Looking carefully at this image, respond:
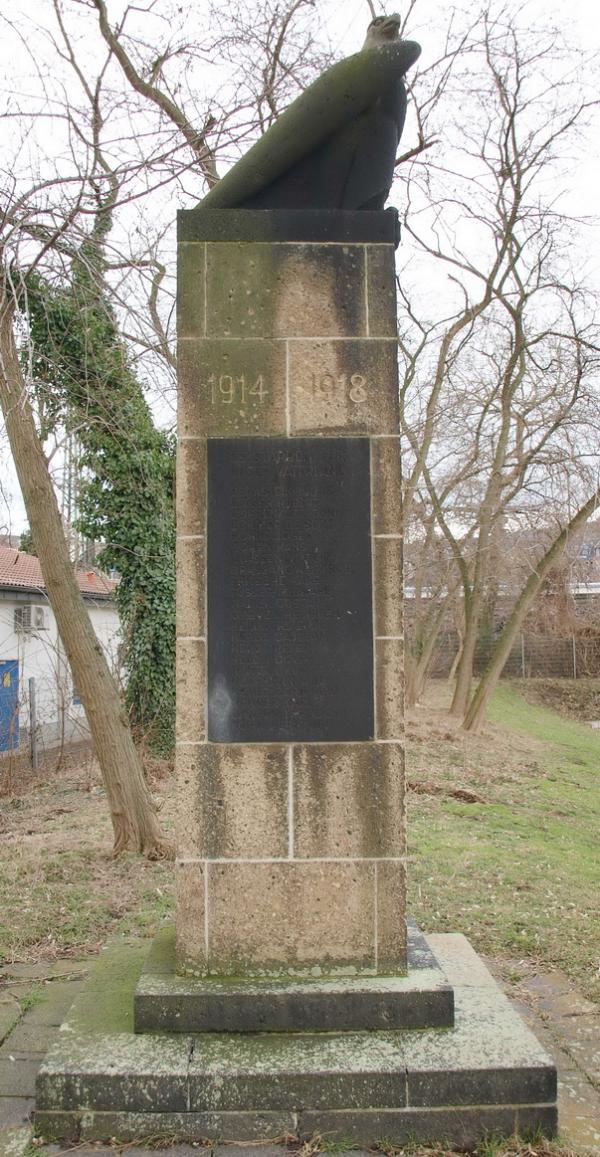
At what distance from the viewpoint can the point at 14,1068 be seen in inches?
147

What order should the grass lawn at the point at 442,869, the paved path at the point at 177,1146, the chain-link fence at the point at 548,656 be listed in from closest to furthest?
the paved path at the point at 177,1146 < the grass lawn at the point at 442,869 < the chain-link fence at the point at 548,656

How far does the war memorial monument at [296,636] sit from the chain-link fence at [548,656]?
31.3m

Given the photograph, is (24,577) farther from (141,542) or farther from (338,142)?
(338,142)

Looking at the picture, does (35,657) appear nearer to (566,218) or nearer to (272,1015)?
(566,218)

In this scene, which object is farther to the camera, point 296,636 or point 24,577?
point 24,577

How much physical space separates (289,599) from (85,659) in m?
4.47

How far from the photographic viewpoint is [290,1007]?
349 centimetres

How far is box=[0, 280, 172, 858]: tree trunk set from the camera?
7.61 m

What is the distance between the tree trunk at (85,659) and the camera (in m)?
7.61

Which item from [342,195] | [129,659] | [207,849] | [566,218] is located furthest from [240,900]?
[566,218]

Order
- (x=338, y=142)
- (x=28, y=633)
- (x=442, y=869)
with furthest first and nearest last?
(x=28, y=633)
(x=442, y=869)
(x=338, y=142)

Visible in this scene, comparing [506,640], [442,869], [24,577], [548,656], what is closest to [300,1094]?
[442,869]

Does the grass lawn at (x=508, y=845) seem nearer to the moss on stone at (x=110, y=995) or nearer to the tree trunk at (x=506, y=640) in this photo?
the tree trunk at (x=506, y=640)

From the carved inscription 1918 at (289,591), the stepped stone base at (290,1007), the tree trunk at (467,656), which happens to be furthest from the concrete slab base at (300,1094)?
the tree trunk at (467,656)
